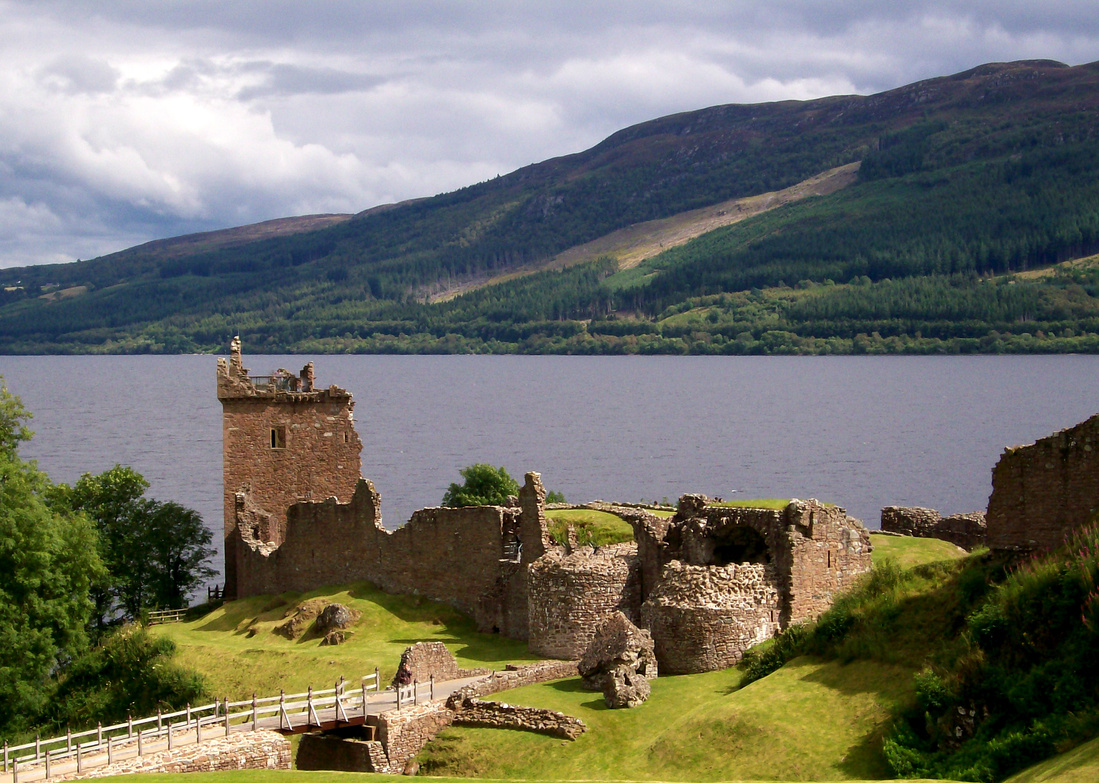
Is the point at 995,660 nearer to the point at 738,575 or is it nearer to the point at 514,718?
the point at 738,575

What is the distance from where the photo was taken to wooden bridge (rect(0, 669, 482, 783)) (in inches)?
1117

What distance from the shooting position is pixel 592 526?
44.5m

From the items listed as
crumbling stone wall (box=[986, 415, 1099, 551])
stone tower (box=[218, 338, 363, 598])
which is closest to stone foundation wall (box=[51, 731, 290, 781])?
crumbling stone wall (box=[986, 415, 1099, 551])

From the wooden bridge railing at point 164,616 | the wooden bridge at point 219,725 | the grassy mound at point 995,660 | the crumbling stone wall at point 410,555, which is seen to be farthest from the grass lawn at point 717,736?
the wooden bridge railing at point 164,616

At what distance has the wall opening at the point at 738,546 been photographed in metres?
37.1

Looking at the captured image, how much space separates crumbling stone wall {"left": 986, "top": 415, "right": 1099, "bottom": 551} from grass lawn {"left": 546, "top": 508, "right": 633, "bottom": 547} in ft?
50.5

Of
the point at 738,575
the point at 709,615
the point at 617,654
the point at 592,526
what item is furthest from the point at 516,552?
the point at 617,654

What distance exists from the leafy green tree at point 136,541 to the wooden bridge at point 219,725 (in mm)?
20659

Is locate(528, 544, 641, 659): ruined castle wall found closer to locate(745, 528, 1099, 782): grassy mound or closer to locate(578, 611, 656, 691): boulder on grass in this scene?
locate(578, 611, 656, 691): boulder on grass

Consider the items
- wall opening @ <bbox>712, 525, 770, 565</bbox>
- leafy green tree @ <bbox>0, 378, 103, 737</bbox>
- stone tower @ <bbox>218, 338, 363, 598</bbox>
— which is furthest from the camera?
stone tower @ <bbox>218, 338, 363, 598</bbox>

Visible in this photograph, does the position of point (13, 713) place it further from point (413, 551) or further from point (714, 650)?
point (714, 650)

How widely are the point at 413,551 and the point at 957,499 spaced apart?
206 ft

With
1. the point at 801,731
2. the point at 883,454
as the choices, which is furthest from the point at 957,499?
the point at 801,731

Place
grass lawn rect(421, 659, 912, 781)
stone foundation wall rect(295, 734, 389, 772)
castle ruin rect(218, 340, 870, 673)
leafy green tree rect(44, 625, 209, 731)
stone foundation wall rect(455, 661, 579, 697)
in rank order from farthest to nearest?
leafy green tree rect(44, 625, 209, 731) → castle ruin rect(218, 340, 870, 673) → stone foundation wall rect(455, 661, 579, 697) → stone foundation wall rect(295, 734, 389, 772) → grass lawn rect(421, 659, 912, 781)
